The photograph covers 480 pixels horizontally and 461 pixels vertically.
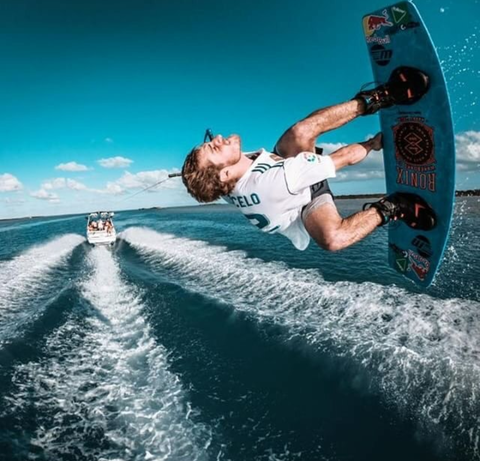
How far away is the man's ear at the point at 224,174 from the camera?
4086 millimetres

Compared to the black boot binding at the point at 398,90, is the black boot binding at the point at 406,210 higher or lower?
lower

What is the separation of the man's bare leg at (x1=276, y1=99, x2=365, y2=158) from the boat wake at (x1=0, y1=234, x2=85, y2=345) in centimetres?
990

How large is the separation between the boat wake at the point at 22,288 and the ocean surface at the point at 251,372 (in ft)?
0.47

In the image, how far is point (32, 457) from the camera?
4883mm

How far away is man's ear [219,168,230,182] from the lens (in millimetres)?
4086

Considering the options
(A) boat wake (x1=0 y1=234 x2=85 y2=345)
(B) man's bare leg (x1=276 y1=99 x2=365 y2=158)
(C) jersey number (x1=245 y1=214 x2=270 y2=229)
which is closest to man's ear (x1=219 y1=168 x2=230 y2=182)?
(C) jersey number (x1=245 y1=214 x2=270 y2=229)

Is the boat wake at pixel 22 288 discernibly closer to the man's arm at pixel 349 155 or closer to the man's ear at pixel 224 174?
the man's ear at pixel 224 174

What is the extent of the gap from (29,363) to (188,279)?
825 centimetres

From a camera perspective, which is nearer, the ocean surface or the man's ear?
the man's ear

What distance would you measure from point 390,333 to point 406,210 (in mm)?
4390

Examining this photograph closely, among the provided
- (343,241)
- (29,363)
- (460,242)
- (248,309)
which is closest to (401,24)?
(343,241)

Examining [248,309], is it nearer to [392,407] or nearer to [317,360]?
[317,360]

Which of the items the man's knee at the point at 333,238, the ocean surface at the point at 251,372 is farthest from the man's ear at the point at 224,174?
the ocean surface at the point at 251,372

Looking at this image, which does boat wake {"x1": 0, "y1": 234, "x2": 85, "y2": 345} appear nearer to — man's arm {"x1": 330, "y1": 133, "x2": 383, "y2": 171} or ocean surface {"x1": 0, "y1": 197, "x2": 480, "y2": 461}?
ocean surface {"x1": 0, "y1": 197, "x2": 480, "y2": 461}
